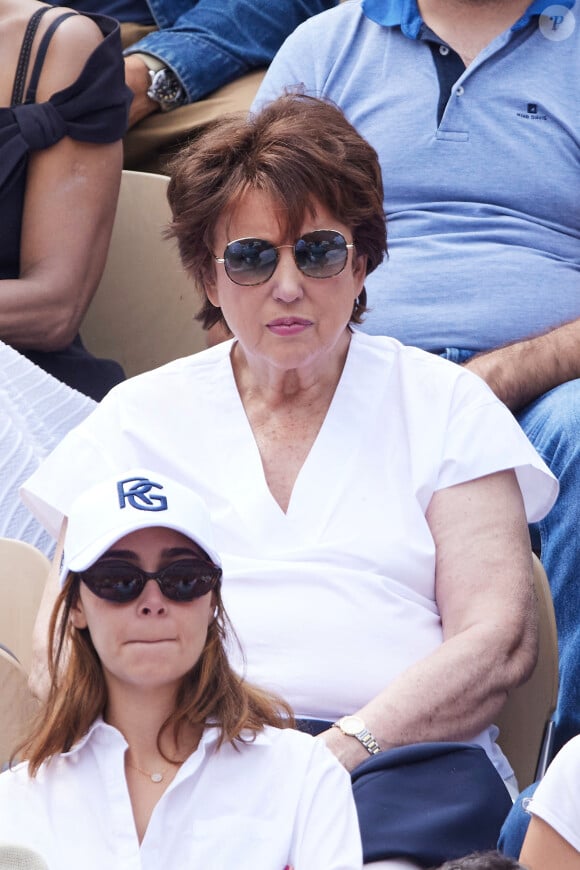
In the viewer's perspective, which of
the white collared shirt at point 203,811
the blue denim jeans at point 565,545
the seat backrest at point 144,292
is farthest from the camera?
the seat backrest at point 144,292

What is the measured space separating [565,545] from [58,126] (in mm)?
1448

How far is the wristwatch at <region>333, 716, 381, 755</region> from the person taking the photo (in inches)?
82.0

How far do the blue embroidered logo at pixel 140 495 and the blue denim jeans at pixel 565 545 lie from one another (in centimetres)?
99

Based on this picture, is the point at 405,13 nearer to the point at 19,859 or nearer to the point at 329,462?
A: the point at 329,462

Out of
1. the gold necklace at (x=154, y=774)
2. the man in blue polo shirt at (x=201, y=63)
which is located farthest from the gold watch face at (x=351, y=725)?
the man in blue polo shirt at (x=201, y=63)

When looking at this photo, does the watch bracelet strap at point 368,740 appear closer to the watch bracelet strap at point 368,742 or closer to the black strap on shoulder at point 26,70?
the watch bracelet strap at point 368,742

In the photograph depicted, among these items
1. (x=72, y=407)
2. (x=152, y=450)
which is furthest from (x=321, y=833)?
(x=72, y=407)

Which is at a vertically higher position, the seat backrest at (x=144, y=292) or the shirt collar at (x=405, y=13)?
the shirt collar at (x=405, y=13)

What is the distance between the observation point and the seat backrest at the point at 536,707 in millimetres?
2338

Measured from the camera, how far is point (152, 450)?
2.45 meters

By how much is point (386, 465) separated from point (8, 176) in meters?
1.29

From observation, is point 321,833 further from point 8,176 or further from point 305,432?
point 8,176

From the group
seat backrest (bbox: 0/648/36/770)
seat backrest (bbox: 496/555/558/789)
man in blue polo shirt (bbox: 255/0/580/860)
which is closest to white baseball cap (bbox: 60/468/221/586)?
seat backrest (bbox: 0/648/36/770)

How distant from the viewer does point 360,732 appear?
2.09 meters
